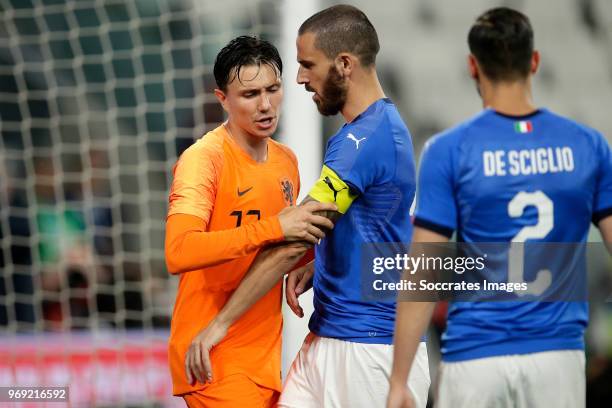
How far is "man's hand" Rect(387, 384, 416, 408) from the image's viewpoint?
2.32 m

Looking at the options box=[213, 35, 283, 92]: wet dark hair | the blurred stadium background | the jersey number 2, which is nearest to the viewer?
the jersey number 2

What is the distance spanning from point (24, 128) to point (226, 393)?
9.70ft

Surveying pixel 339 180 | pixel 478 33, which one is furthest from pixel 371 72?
pixel 478 33

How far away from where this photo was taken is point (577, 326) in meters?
2.36

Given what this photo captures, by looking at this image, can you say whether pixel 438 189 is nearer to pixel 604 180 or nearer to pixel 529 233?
pixel 529 233

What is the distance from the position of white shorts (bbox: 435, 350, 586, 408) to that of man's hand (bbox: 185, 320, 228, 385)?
830 mm

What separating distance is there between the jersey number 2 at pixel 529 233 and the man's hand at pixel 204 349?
0.95 metres

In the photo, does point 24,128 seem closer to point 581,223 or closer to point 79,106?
point 79,106

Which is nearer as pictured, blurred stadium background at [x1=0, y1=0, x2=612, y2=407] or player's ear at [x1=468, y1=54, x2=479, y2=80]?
player's ear at [x1=468, y1=54, x2=479, y2=80]

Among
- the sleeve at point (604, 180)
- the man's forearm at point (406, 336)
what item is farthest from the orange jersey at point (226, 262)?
the sleeve at point (604, 180)

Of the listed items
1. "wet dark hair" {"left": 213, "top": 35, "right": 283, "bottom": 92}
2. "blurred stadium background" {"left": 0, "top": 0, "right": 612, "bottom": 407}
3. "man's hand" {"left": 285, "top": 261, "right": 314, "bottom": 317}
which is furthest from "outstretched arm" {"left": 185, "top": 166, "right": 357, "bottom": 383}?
"blurred stadium background" {"left": 0, "top": 0, "right": 612, "bottom": 407}

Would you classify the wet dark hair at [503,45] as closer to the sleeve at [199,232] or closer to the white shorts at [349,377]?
the sleeve at [199,232]

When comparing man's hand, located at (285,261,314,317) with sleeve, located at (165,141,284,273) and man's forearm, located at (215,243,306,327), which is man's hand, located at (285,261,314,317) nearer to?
man's forearm, located at (215,243,306,327)

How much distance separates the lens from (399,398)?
2320 mm
